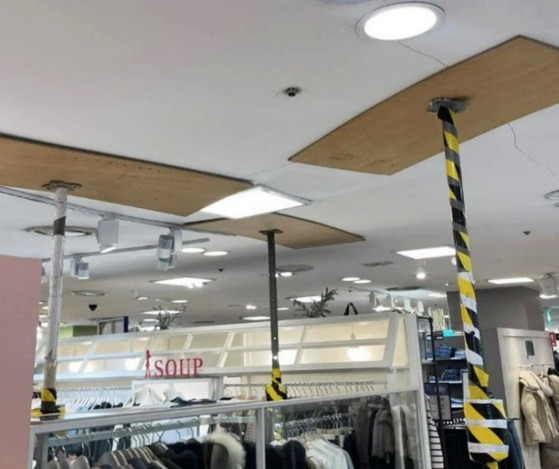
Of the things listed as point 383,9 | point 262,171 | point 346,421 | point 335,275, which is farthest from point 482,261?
point 383,9

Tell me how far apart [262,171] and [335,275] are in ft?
16.3

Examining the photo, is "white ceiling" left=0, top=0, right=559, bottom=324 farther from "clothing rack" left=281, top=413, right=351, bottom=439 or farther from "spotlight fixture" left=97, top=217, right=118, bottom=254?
"clothing rack" left=281, top=413, right=351, bottom=439

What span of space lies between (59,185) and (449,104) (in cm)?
257

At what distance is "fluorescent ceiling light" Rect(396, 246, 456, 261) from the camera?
687 cm

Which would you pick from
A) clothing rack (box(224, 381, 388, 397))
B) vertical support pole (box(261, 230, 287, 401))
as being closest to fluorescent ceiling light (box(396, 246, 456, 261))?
clothing rack (box(224, 381, 388, 397))

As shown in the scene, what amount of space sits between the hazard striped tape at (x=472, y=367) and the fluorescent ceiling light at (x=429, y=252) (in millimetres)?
4023

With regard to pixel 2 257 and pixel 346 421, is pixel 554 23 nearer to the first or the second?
pixel 2 257

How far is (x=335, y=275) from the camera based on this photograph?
8625mm

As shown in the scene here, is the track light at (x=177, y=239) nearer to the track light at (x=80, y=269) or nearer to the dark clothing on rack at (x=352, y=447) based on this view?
the track light at (x=80, y=269)

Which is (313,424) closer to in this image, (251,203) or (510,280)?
(251,203)

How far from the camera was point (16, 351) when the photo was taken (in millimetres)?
1633

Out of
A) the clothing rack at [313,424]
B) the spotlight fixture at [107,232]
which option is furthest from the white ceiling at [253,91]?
the clothing rack at [313,424]

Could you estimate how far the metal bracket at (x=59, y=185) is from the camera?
383cm

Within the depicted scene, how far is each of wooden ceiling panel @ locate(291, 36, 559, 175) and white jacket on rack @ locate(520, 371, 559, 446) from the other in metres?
5.78
